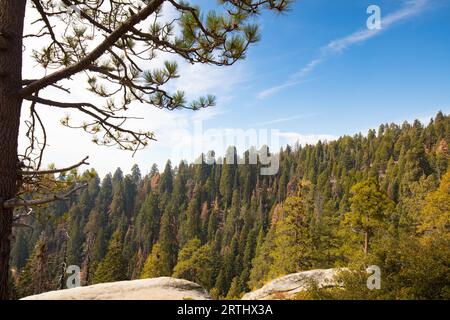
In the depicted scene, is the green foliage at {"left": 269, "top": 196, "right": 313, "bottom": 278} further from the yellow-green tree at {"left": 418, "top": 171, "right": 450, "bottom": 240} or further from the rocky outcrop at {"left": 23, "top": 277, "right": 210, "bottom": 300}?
the rocky outcrop at {"left": 23, "top": 277, "right": 210, "bottom": 300}

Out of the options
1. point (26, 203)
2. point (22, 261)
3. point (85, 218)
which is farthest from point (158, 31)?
point (85, 218)

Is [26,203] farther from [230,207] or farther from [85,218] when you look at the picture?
[85,218]

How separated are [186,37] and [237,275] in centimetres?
6496

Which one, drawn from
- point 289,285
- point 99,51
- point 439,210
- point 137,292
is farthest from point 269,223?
point 99,51

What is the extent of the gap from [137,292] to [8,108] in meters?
8.14

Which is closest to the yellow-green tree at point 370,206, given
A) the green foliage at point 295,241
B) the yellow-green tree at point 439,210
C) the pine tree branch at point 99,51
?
the green foliage at point 295,241

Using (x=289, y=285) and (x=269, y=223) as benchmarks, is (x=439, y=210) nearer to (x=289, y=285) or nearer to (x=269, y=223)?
(x=289, y=285)

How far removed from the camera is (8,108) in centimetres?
344

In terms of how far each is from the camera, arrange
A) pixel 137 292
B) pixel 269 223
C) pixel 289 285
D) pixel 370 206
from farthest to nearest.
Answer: pixel 269 223, pixel 370 206, pixel 289 285, pixel 137 292

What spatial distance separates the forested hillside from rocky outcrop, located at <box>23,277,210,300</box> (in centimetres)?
270

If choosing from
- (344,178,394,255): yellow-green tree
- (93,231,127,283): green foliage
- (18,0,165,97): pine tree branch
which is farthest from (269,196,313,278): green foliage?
(18,0,165,97): pine tree branch

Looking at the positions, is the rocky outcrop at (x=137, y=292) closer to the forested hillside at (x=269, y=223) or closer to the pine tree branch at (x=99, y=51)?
the forested hillside at (x=269, y=223)

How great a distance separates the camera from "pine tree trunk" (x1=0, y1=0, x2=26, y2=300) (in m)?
3.32
